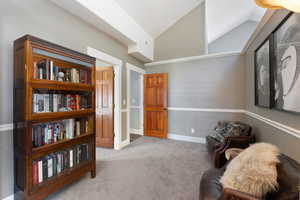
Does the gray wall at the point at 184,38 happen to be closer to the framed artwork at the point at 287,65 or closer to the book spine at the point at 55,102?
the framed artwork at the point at 287,65

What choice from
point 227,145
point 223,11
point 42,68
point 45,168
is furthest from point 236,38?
point 45,168

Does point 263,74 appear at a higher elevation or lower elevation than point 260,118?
higher

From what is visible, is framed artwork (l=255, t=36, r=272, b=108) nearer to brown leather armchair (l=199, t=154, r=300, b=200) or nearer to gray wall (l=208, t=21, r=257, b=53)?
brown leather armchair (l=199, t=154, r=300, b=200)

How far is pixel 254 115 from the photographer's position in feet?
8.13

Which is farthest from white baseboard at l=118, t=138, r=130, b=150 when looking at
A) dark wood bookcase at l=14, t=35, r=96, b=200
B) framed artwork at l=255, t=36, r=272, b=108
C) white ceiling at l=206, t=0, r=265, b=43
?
white ceiling at l=206, t=0, r=265, b=43

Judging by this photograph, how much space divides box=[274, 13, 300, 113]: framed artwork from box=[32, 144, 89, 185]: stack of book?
2.54 meters

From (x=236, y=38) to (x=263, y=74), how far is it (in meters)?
5.89

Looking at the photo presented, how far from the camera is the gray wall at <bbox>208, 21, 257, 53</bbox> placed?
6322 mm

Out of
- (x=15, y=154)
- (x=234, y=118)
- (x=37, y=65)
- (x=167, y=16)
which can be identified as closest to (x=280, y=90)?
(x=234, y=118)

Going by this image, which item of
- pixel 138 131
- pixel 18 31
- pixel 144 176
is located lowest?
pixel 144 176

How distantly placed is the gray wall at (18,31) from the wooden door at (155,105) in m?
2.40

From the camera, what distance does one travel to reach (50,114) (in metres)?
1.52

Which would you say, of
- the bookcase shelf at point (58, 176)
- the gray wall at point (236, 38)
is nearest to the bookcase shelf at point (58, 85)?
the bookcase shelf at point (58, 176)

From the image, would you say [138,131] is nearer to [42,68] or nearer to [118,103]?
[118,103]
